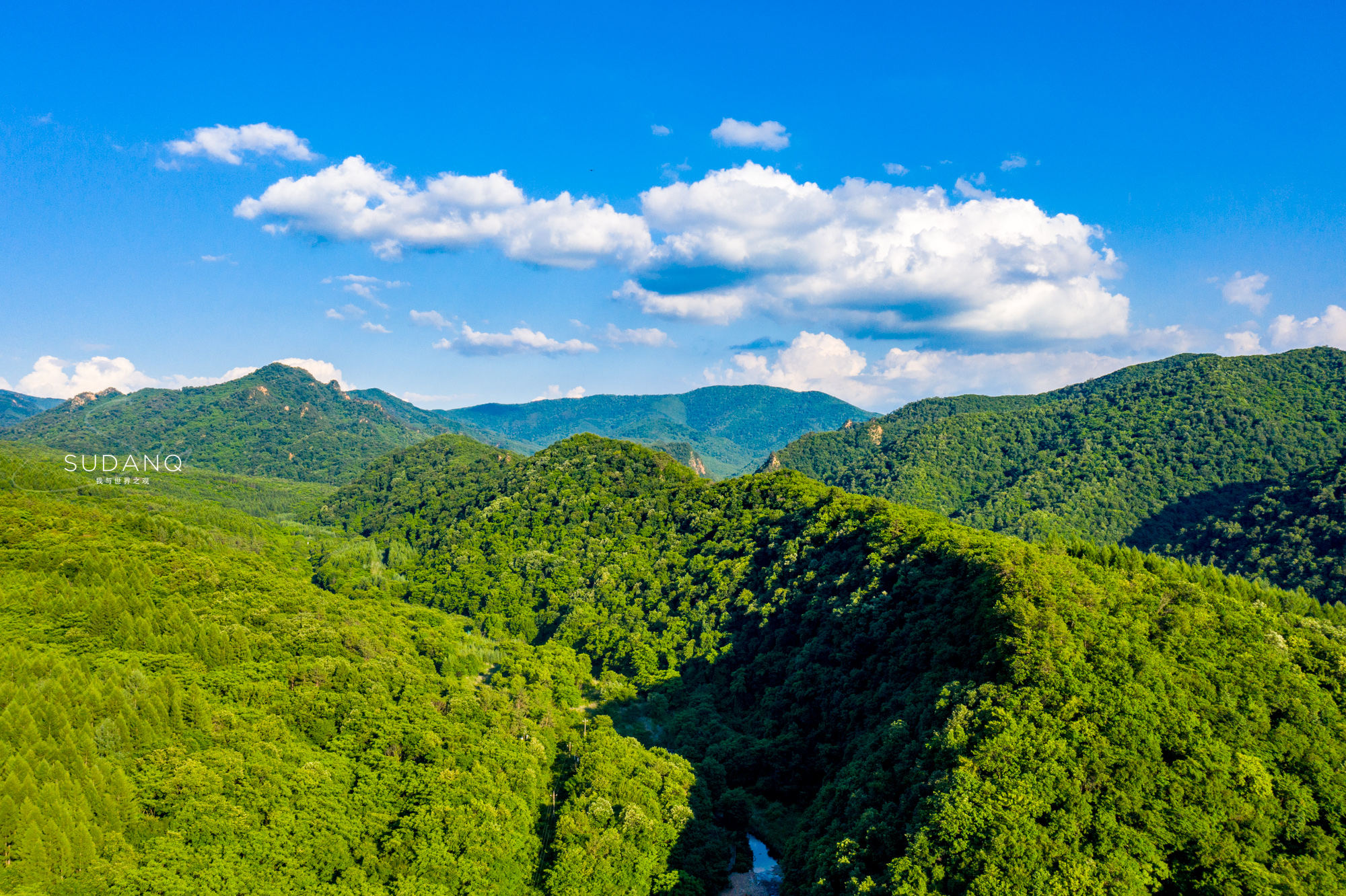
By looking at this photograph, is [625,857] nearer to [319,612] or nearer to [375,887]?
[375,887]

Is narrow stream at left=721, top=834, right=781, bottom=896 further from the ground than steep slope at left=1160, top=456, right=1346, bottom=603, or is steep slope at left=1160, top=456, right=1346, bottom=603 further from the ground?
steep slope at left=1160, top=456, right=1346, bottom=603

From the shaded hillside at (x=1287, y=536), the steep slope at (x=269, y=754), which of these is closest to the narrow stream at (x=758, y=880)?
the steep slope at (x=269, y=754)

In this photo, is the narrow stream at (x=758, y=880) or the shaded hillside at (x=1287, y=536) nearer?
the narrow stream at (x=758, y=880)

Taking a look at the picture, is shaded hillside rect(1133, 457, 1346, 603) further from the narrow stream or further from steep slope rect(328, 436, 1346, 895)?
the narrow stream

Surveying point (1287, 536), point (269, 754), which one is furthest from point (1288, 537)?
point (269, 754)

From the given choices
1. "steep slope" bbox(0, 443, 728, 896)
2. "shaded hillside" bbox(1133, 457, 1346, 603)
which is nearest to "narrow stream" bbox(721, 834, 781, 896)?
"steep slope" bbox(0, 443, 728, 896)

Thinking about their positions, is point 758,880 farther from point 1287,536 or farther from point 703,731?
point 1287,536

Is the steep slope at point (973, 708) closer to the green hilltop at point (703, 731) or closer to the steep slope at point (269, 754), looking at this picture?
the green hilltop at point (703, 731)
